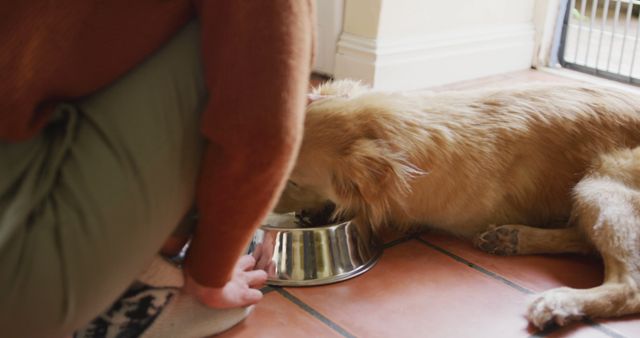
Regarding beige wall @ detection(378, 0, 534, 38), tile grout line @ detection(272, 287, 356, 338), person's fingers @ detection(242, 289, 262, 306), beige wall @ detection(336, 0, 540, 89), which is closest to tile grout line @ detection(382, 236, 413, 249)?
tile grout line @ detection(272, 287, 356, 338)

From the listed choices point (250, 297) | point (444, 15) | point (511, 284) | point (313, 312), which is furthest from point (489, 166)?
point (444, 15)

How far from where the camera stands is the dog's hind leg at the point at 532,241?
1.99m

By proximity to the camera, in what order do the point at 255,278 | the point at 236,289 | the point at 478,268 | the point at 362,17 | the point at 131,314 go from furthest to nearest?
1. the point at 362,17
2. the point at 478,268
3. the point at 255,278
4. the point at 236,289
5. the point at 131,314

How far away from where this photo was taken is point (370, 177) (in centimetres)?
180

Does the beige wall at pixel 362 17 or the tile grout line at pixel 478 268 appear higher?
the beige wall at pixel 362 17

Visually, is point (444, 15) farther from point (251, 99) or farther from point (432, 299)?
point (251, 99)

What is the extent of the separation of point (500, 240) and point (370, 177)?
1.60ft

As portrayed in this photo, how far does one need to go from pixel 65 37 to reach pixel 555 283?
4.70 ft

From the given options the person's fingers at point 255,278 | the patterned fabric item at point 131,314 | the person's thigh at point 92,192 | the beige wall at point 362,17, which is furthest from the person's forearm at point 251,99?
the beige wall at point 362,17

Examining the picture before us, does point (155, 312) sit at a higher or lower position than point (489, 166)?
lower

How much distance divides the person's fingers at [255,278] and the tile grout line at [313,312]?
0.34 ft

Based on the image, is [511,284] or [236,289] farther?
[511,284]

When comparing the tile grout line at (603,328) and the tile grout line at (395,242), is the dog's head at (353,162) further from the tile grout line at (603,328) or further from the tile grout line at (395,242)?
the tile grout line at (603,328)

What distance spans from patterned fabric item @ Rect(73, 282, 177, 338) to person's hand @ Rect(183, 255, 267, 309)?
56mm
